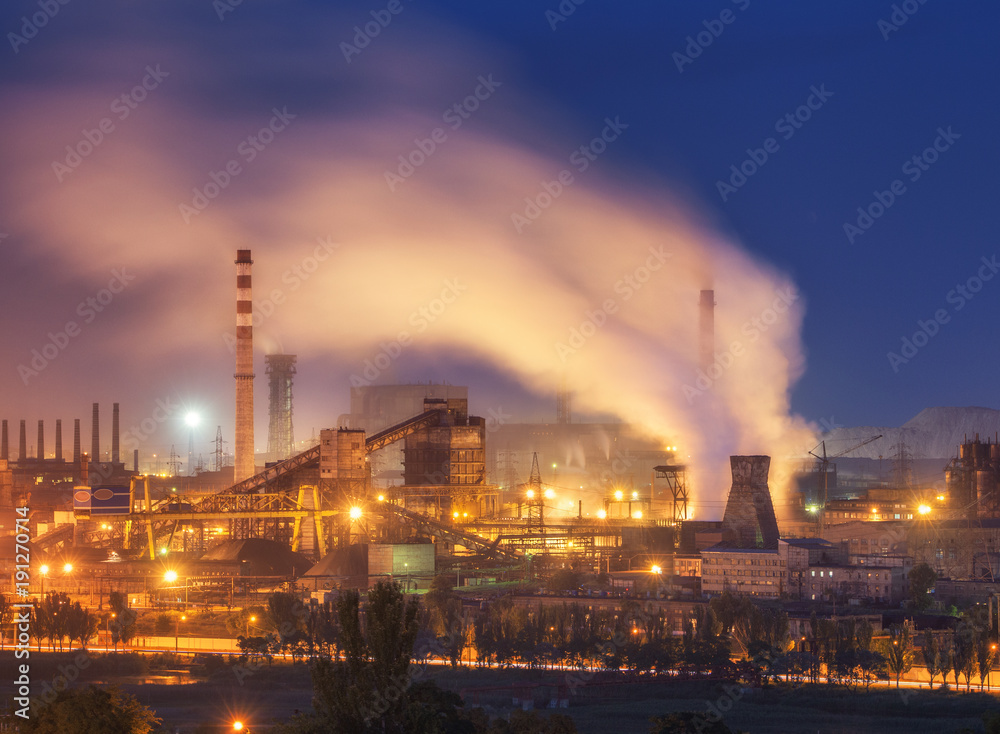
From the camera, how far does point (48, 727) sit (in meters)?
28.0

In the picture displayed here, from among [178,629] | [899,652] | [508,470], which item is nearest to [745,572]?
[899,652]

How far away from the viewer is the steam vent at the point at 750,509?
69.2 meters

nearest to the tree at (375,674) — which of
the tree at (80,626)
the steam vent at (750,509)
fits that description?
the tree at (80,626)

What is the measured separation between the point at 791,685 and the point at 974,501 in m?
44.2

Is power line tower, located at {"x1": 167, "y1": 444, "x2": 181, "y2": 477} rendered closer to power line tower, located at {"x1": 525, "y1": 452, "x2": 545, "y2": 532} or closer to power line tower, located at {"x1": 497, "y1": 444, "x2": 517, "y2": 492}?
power line tower, located at {"x1": 497, "y1": 444, "x2": 517, "y2": 492}

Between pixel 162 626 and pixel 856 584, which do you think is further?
pixel 856 584

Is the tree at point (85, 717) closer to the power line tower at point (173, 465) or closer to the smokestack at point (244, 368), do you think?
the smokestack at point (244, 368)

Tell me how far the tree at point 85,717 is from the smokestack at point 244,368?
54.8 meters

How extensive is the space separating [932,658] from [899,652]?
3.56 feet

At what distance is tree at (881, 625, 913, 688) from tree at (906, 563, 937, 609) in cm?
952

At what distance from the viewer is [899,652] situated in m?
45.6

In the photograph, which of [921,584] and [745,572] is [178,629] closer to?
[745,572]

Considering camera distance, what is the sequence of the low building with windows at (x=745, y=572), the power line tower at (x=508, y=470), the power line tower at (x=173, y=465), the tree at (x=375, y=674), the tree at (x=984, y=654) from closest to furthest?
the tree at (x=375, y=674) < the tree at (x=984, y=654) < the low building with windows at (x=745, y=572) < the power line tower at (x=508, y=470) < the power line tower at (x=173, y=465)

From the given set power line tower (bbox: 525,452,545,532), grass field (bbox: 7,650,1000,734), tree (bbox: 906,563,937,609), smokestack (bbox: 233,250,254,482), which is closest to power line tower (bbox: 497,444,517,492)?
power line tower (bbox: 525,452,545,532)
